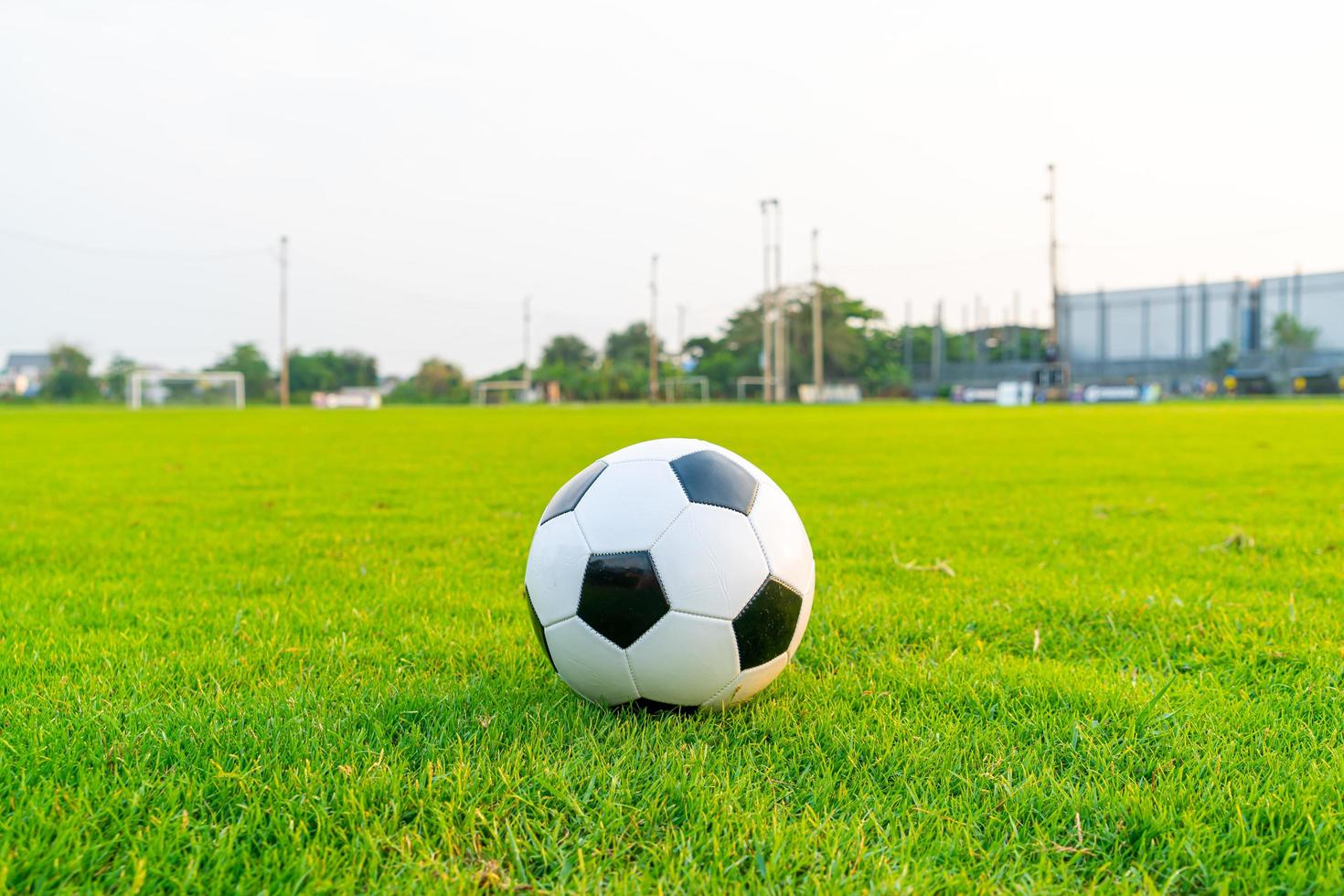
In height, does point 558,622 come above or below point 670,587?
below

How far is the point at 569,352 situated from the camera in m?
91.9

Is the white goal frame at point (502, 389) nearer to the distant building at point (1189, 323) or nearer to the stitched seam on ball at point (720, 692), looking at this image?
the distant building at point (1189, 323)

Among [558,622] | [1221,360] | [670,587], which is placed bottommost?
[558,622]

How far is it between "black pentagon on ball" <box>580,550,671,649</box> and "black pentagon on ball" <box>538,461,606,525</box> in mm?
254

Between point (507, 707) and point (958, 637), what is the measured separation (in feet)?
5.42

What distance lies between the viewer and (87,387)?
56062 millimetres

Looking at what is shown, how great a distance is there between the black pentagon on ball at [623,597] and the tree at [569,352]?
89.7m

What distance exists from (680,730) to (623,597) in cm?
37

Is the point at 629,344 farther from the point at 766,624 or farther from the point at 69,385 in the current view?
the point at 766,624

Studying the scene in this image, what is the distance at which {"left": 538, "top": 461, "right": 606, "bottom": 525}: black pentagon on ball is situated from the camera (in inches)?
95.2

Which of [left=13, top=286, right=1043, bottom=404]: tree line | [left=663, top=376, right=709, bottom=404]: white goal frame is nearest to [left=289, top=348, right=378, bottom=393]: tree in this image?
[left=13, top=286, right=1043, bottom=404]: tree line

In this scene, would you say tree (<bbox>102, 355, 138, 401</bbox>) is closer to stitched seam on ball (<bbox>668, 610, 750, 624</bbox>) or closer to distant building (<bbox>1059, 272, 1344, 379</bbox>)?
stitched seam on ball (<bbox>668, 610, 750, 624</bbox>)

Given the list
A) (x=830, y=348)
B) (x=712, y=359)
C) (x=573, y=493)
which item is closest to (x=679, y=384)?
(x=712, y=359)

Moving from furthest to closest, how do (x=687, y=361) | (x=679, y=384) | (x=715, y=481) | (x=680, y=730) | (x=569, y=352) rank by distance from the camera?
(x=569, y=352)
(x=687, y=361)
(x=679, y=384)
(x=715, y=481)
(x=680, y=730)
